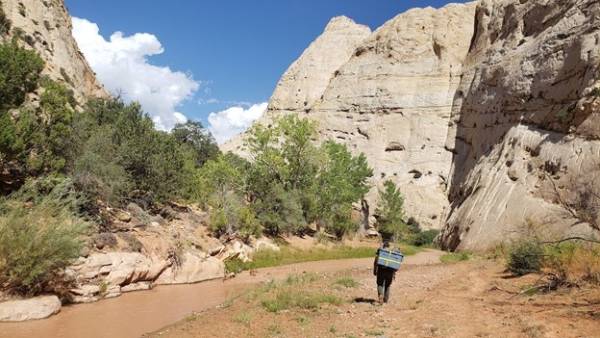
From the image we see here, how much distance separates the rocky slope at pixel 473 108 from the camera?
85.1ft

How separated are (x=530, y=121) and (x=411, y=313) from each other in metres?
24.9

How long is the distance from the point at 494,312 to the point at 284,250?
63.9 ft

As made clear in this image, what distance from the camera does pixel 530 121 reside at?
3092cm

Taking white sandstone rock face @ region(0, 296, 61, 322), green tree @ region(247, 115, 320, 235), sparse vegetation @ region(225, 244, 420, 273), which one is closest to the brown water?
white sandstone rock face @ region(0, 296, 61, 322)

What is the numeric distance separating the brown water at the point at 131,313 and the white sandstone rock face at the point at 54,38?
23.3 m

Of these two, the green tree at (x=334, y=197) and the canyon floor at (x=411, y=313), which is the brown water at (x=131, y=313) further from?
the green tree at (x=334, y=197)

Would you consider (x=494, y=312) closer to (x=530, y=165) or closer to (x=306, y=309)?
(x=306, y=309)

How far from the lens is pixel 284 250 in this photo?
28562 millimetres

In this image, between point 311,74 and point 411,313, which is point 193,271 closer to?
point 411,313

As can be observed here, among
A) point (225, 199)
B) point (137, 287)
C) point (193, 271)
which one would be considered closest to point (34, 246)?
point (137, 287)

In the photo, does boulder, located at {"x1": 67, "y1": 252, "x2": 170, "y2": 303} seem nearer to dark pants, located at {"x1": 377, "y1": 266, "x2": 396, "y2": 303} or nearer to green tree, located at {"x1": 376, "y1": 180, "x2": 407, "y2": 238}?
dark pants, located at {"x1": 377, "y1": 266, "x2": 396, "y2": 303}

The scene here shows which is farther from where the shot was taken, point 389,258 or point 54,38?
point 54,38

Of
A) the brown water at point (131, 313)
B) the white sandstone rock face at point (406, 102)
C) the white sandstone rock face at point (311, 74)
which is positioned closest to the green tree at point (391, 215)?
the white sandstone rock face at point (406, 102)

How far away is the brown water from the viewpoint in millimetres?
10523
